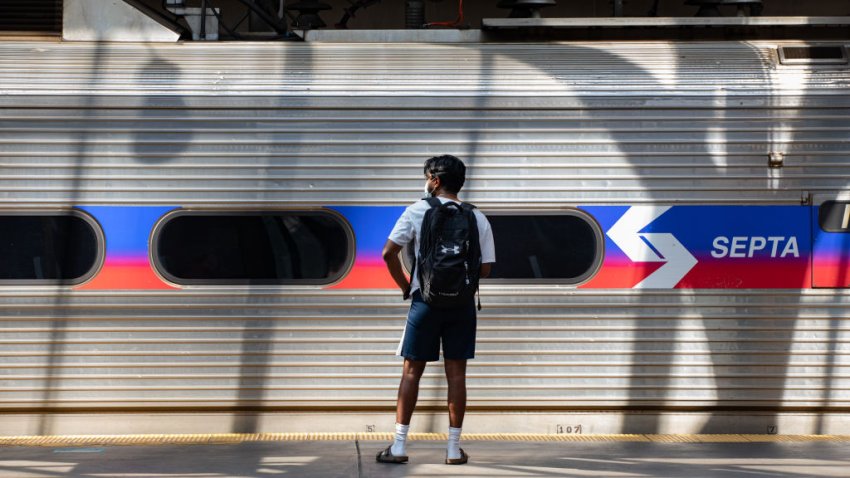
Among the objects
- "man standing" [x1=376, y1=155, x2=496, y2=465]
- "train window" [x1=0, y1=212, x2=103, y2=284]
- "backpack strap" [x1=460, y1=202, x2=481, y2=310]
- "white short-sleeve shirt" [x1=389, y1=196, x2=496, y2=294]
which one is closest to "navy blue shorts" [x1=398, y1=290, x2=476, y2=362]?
"man standing" [x1=376, y1=155, x2=496, y2=465]

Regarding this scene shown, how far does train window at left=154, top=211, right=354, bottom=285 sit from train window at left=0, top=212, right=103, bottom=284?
0.44m

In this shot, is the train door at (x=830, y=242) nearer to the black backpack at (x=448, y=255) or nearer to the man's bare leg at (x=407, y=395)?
the black backpack at (x=448, y=255)

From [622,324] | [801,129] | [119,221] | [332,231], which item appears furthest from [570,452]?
[119,221]

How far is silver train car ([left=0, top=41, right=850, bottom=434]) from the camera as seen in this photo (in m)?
6.80

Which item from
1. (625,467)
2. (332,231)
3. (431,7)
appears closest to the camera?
(625,467)

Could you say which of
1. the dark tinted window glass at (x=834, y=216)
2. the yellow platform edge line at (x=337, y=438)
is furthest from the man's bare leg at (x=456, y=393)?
the dark tinted window glass at (x=834, y=216)

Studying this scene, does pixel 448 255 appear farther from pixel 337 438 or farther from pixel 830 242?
pixel 830 242

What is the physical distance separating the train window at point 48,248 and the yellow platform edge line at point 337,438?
0.92 meters

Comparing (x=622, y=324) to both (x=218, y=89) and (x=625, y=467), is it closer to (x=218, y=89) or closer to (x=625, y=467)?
(x=625, y=467)

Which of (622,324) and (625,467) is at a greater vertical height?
(622,324)

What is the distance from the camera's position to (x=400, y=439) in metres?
5.98

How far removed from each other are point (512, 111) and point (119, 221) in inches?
94.1

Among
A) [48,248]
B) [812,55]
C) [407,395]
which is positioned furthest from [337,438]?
[812,55]

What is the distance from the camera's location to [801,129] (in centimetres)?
697
